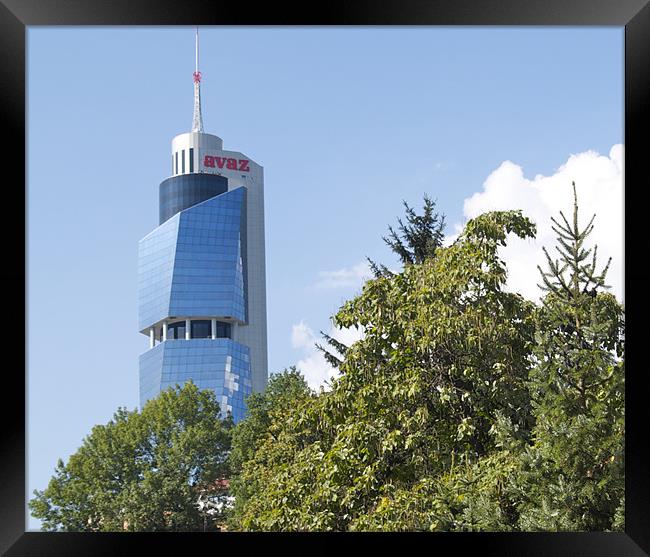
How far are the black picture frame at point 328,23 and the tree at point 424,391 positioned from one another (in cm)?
373

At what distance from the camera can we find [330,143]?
3481 centimetres

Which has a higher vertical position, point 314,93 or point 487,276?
point 314,93

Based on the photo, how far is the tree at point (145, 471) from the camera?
1923 centimetres

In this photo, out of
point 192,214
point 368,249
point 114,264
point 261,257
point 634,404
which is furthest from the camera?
point 261,257

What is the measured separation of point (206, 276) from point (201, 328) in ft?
9.31

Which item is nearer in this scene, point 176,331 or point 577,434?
point 577,434

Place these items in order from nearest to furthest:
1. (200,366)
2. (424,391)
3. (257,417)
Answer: (424,391) → (257,417) → (200,366)

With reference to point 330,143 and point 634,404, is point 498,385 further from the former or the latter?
point 330,143

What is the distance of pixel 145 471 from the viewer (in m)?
19.9

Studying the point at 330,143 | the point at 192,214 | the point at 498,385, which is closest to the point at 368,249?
the point at 330,143

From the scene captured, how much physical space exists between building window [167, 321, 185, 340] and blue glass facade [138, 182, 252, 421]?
0.05 metres

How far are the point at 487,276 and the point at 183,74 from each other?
124 feet

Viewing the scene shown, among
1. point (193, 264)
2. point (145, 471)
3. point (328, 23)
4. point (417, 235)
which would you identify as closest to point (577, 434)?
point (328, 23)

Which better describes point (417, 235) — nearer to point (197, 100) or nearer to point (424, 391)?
point (424, 391)
